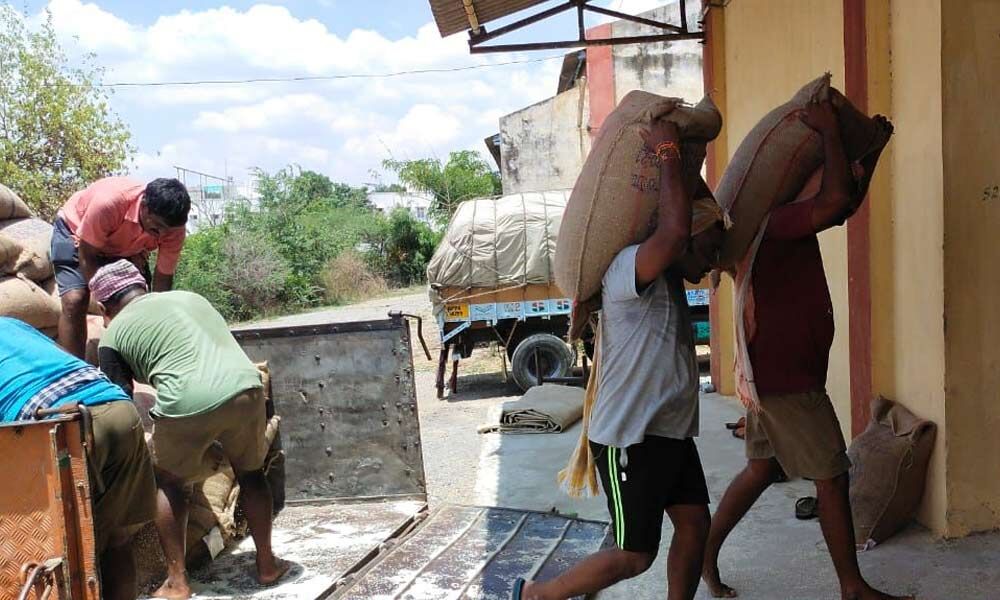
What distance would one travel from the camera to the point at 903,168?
12.1 ft

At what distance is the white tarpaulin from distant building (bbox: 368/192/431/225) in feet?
71.3

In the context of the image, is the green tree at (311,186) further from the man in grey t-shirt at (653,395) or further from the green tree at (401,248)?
the man in grey t-shirt at (653,395)

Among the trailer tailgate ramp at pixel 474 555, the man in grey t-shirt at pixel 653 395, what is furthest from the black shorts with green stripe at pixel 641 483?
the trailer tailgate ramp at pixel 474 555

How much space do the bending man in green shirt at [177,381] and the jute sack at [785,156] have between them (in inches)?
85.8

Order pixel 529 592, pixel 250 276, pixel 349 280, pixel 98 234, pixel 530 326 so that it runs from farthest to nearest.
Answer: pixel 349 280 → pixel 250 276 → pixel 530 326 → pixel 98 234 → pixel 529 592

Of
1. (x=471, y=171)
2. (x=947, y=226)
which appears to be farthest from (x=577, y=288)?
(x=471, y=171)

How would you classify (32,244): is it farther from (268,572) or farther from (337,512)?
(268,572)

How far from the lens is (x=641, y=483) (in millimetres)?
2549

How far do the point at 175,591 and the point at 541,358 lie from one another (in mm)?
6815

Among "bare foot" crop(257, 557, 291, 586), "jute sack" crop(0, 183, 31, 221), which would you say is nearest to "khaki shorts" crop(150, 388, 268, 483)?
"bare foot" crop(257, 557, 291, 586)

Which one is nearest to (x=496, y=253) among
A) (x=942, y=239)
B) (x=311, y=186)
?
(x=942, y=239)

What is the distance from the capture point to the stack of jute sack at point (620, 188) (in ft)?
→ 8.54

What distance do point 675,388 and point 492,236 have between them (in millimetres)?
7864

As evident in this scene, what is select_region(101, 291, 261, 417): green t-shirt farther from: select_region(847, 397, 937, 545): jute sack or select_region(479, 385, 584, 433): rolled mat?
select_region(479, 385, 584, 433): rolled mat
